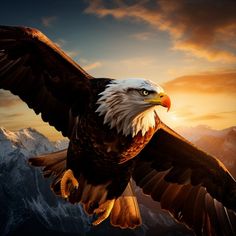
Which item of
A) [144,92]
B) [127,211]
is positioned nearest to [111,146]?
[144,92]

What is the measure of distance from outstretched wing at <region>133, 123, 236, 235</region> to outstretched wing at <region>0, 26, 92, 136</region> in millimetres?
1496

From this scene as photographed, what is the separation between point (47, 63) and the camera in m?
4.78

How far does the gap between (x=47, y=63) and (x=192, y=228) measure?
3.39 m

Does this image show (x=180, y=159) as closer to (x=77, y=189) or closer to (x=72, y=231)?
(x=77, y=189)

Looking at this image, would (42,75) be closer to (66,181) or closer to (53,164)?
(53,164)

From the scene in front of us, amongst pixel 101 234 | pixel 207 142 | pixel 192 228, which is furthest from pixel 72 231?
pixel 192 228

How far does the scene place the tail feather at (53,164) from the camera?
5.20 metres

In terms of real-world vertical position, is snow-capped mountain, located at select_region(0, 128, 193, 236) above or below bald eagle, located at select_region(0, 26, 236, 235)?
below

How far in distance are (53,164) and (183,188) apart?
2151 mm

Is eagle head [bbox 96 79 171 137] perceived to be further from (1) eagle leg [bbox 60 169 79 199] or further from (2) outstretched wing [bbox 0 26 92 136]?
(1) eagle leg [bbox 60 169 79 199]

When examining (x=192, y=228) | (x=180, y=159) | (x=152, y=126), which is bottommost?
(x=192, y=228)

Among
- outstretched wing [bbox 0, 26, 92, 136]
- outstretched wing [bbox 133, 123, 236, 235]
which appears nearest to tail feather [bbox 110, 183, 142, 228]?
outstretched wing [bbox 133, 123, 236, 235]

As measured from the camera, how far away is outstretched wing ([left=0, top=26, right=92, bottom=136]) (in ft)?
14.6

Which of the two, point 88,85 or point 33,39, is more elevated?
point 33,39
